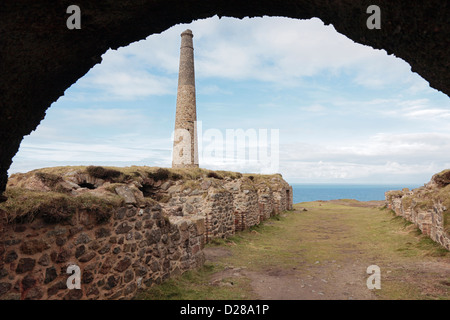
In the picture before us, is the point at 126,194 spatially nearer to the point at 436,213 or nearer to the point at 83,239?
the point at 83,239

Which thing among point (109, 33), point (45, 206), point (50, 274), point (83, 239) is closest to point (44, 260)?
point (50, 274)

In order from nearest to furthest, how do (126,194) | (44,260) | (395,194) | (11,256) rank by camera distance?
(11,256)
(44,260)
(126,194)
(395,194)

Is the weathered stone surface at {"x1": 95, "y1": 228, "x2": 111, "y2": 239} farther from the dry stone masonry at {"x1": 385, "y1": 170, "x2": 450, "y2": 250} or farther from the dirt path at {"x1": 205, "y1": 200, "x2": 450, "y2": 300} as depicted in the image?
the dry stone masonry at {"x1": 385, "y1": 170, "x2": 450, "y2": 250}

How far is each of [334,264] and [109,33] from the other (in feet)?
29.2

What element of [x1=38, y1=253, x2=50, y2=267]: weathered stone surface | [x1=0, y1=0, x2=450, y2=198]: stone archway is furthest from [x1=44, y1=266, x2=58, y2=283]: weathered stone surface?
[x1=0, y1=0, x2=450, y2=198]: stone archway

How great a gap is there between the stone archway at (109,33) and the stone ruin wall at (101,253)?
3.51 ft

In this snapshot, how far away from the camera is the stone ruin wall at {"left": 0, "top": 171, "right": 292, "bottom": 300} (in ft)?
12.7

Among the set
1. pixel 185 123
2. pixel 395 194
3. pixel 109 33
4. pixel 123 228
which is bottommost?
pixel 395 194

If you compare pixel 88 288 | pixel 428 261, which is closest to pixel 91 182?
pixel 88 288

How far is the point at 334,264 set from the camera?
8.94 metres

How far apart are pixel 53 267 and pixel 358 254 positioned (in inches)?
388

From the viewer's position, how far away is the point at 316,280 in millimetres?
7363

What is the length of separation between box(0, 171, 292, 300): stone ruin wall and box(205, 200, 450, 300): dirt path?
4.77ft
